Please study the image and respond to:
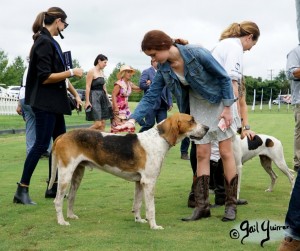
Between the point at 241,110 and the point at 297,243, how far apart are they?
10.9 feet

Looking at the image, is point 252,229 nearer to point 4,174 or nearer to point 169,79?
point 169,79

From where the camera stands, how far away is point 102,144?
6094 mm

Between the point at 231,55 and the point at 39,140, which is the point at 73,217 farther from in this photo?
the point at 231,55

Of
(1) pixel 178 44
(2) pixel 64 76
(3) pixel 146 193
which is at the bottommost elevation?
(3) pixel 146 193

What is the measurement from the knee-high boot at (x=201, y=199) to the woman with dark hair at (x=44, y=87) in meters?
1.96

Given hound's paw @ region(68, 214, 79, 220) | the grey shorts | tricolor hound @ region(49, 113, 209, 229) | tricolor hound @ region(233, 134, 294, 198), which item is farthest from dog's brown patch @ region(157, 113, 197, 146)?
tricolor hound @ region(233, 134, 294, 198)

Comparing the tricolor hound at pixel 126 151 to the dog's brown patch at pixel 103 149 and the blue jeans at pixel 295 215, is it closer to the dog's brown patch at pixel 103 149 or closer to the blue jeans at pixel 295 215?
the dog's brown patch at pixel 103 149

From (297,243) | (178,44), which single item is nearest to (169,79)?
(178,44)

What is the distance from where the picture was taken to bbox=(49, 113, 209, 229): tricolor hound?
5.99 metres

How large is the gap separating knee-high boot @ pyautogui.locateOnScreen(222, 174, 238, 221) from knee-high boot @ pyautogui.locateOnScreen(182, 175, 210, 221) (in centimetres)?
23

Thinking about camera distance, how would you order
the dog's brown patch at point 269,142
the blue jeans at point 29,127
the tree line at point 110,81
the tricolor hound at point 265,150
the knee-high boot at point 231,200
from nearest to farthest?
the knee-high boot at point 231,200, the tricolor hound at point 265,150, the dog's brown patch at point 269,142, the blue jeans at point 29,127, the tree line at point 110,81

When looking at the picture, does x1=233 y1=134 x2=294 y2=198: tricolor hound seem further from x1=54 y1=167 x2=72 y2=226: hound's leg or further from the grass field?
x1=54 y1=167 x2=72 y2=226: hound's leg

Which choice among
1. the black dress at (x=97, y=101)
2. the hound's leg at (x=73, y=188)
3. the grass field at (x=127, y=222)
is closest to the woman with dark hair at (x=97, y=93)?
the black dress at (x=97, y=101)

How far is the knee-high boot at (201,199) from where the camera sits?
623cm
